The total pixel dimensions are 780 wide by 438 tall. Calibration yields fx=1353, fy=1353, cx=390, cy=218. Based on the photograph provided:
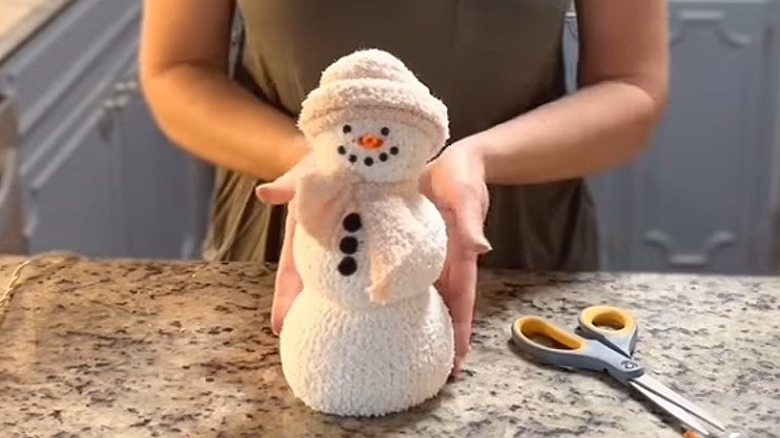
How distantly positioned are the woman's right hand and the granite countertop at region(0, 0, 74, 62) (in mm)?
889

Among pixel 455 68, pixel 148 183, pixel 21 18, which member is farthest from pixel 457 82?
pixel 148 183

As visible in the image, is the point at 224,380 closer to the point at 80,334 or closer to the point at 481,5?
the point at 80,334

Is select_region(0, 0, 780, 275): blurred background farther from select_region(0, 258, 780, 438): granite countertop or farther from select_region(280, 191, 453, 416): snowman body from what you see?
select_region(280, 191, 453, 416): snowman body

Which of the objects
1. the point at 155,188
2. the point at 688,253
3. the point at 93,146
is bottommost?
the point at 688,253

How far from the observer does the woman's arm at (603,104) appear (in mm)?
949

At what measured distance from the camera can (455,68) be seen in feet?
3.44

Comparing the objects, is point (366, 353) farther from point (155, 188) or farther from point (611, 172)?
point (611, 172)

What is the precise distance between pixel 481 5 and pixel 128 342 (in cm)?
40

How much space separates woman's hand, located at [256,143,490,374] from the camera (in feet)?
2.36

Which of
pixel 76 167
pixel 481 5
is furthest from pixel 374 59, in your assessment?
pixel 76 167

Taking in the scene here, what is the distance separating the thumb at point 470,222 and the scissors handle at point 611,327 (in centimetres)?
10

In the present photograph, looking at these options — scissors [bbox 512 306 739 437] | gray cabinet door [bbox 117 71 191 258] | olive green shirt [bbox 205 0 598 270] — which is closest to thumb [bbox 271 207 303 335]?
scissors [bbox 512 306 739 437]

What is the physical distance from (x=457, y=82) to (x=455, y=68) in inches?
0.5

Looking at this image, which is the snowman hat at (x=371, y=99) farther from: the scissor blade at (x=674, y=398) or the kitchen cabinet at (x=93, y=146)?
the kitchen cabinet at (x=93, y=146)
